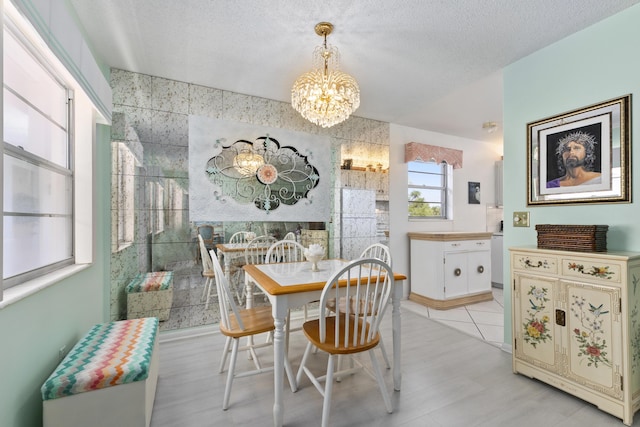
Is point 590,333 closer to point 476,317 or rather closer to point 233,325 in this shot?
point 476,317

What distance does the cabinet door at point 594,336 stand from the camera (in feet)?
5.27

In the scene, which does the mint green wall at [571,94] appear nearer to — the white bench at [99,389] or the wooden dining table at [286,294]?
the wooden dining table at [286,294]

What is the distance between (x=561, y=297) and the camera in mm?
1841

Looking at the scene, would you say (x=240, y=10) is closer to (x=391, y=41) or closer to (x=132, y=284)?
(x=391, y=41)

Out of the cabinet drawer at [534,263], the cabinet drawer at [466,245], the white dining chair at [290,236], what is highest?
the white dining chair at [290,236]

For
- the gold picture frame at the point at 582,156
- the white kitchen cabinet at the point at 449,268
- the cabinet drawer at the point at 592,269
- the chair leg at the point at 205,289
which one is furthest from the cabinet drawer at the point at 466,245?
the chair leg at the point at 205,289

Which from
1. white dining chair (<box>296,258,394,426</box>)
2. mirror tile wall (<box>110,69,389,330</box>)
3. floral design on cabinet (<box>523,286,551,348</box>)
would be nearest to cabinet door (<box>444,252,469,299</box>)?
floral design on cabinet (<box>523,286,551,348</box>)

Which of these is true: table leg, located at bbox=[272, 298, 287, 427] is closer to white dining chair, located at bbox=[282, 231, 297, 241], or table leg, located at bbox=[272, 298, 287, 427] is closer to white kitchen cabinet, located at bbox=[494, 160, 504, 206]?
white dining chair, located at bbox=[282, 231, 297, 241]

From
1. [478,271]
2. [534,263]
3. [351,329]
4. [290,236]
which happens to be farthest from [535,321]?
[290,236]

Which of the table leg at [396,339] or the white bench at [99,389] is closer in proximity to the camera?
the white bench at [99,389]

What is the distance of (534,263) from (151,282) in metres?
3.19

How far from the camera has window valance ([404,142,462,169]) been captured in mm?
4070

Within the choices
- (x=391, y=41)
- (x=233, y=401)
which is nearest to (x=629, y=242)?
(x=391, y=41)

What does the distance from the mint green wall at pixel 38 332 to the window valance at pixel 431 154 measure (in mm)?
3650
